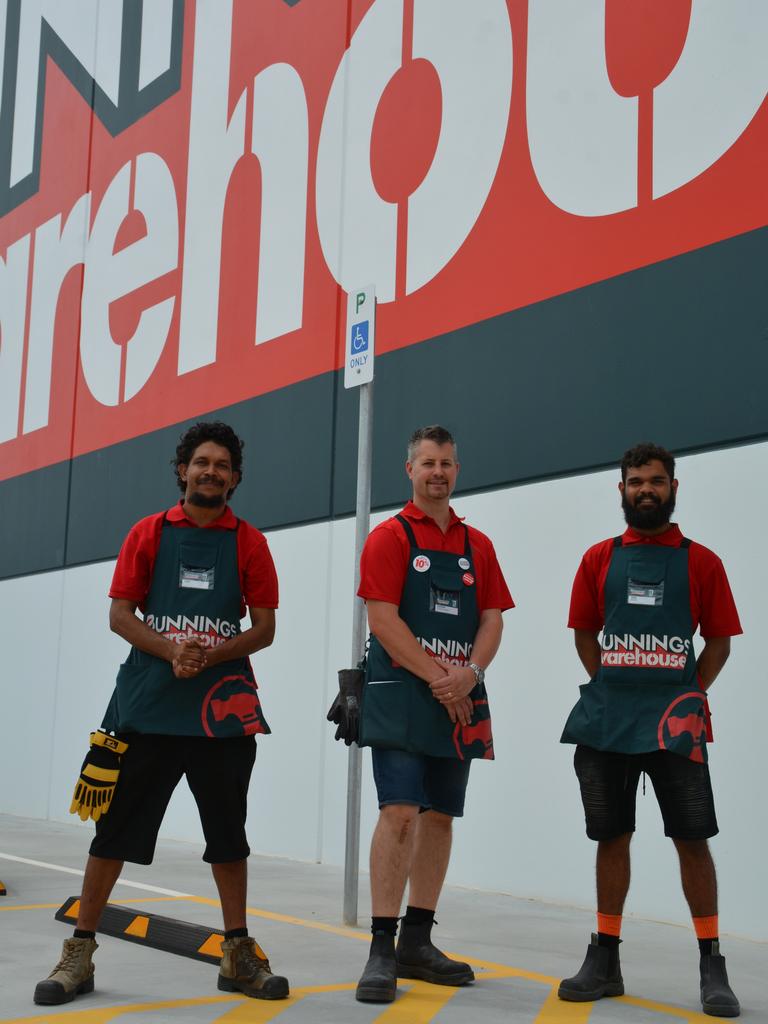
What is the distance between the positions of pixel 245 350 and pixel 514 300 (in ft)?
9.52

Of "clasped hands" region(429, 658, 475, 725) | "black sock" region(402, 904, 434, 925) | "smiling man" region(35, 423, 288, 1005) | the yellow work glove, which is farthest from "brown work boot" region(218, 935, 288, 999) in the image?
"clasped hands" region(429, 658, 475, 725)

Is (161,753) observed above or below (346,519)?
below

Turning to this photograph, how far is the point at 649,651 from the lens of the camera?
4191 mm

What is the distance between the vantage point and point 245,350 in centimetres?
943

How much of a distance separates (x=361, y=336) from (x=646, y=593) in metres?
2.25

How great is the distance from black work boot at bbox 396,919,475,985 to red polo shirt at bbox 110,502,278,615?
1.27 meters

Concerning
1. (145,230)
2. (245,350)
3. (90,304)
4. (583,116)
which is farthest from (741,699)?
(90,304)

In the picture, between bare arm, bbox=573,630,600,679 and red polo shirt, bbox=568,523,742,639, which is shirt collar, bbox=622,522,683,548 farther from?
bare arm, bbox=573,630,600,679

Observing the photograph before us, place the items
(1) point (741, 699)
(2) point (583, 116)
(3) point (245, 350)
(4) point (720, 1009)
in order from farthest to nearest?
1. (3) point (245, 350)
2. (2) point (583, 116)
3. (1) point (741, 699)
4. (4) point (720, 1009)

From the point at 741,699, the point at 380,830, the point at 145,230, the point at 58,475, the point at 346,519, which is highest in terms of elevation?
the point at 145,230

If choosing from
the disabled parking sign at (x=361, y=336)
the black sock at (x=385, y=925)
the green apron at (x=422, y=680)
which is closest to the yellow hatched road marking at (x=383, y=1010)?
the black sock at (x=385, y=925)

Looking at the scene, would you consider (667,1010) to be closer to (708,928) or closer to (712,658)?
(708,928)

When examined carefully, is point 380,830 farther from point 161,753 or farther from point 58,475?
point 58,475

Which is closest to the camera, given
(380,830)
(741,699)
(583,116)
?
(380,830)
